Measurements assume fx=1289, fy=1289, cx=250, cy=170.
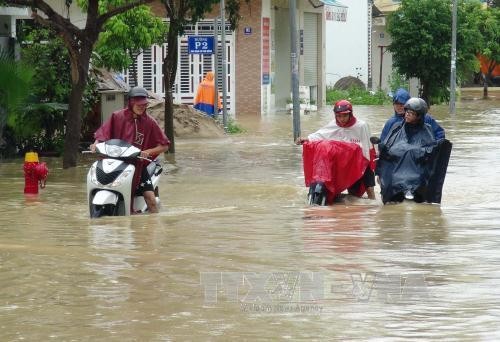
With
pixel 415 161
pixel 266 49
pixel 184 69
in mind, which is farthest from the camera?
pixel 266 49

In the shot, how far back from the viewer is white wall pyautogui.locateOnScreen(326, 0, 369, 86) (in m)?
57.6

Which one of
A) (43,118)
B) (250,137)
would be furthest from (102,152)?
(250,137)

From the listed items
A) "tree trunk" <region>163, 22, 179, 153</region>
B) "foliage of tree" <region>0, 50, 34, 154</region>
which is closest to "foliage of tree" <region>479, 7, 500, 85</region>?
"tree trunk" <region>163, 22, 179, 153</region>

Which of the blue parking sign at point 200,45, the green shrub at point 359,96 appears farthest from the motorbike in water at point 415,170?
the green shrub at point 359,96

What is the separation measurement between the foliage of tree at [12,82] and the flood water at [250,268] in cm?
378

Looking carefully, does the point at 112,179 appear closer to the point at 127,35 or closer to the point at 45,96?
the point at 45,96

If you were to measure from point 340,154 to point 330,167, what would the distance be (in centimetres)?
20

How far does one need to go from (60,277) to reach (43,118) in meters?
13.6

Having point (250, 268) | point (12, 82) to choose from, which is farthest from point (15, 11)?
point (250, 268)

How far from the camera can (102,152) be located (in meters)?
12.6

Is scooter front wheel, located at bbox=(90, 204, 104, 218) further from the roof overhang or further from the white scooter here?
the roof overhang

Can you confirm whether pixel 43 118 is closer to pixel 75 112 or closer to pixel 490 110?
pixel 75 112

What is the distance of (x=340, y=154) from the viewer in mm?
14516

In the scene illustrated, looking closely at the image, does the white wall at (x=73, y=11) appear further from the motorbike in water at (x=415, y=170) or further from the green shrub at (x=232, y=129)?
the motorbike in water at (x=415, y=170)
